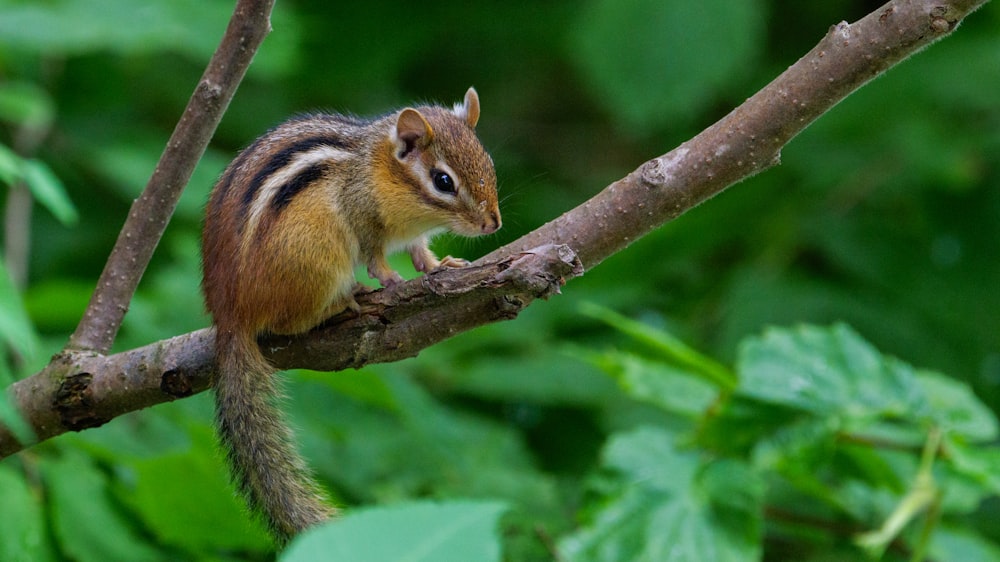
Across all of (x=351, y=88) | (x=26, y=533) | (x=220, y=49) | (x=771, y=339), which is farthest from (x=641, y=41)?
(x=26, y=533)

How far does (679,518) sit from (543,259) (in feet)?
3.97

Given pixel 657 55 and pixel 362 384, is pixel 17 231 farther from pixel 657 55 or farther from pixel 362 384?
pixel 657 55

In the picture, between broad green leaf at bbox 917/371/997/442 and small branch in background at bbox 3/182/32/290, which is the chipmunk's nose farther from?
small branch in background at bbox 3/182/32/290

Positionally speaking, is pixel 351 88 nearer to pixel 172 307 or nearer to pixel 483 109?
pixel 483 109

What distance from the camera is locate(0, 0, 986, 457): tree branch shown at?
1.74 metres

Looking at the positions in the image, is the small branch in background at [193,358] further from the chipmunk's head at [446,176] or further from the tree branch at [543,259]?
the chipmunk's head at [446,176]

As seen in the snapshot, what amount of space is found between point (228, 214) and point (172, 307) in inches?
46.3

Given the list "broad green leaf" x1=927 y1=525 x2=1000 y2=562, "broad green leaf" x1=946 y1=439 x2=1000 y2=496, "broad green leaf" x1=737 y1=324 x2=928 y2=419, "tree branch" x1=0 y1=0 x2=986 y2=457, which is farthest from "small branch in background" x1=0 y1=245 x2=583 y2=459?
"broad green leaf" x1=927 y1=525 x2=1000 y2=562

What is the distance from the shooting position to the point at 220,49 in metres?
2.05

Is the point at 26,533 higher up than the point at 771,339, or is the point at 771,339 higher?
the point at 771,339

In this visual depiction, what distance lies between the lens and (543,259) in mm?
1711

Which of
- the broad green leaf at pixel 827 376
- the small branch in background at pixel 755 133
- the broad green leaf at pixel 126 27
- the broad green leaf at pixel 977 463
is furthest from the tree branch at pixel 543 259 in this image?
the broad green leaf at pixel 126 27

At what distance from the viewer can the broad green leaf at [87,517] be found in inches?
97.3

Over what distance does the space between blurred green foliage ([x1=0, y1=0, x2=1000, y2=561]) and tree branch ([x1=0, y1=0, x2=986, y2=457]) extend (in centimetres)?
40
